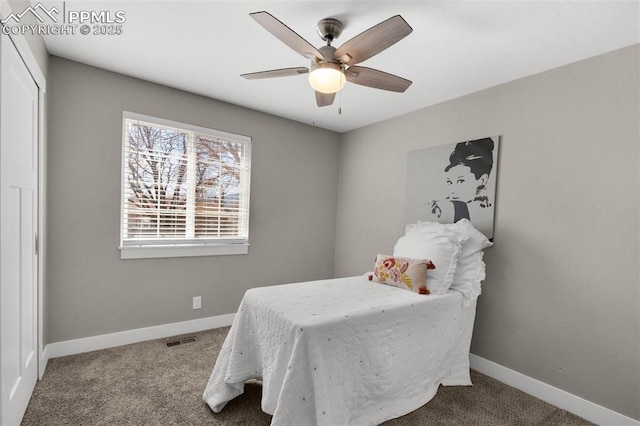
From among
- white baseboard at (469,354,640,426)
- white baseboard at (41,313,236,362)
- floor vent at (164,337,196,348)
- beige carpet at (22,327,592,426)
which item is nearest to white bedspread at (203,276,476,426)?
beige carpet at (22,327,592,426)

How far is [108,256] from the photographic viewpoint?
2760 millimetres

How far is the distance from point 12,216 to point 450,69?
2962 mm

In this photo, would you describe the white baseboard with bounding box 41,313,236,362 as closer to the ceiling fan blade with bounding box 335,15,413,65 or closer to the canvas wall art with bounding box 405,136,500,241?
the canvas wall art with bounding box 405,136,500,241

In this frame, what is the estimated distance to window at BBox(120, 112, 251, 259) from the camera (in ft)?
9.43

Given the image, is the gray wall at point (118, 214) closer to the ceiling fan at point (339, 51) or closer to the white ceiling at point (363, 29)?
the white ceiling at point (363, 29)

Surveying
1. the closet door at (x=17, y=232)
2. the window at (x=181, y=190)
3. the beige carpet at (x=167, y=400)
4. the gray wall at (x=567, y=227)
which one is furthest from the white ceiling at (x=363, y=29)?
the beige carpet at (x=167, y=400)

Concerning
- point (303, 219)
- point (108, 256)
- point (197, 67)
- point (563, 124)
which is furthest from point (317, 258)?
point (563, 124)

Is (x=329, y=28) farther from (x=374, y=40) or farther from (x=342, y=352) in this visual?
(x=342, y=352)

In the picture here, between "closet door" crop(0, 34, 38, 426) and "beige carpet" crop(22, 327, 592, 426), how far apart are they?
0.68 ft

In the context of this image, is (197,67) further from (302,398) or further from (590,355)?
(590,355)

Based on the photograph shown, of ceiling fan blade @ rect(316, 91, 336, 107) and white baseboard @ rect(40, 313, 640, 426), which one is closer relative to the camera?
white baseboard @ rect(40, 313, 640, 426)

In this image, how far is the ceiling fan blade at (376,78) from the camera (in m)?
1.87

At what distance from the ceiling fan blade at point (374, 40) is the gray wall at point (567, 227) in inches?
61.6

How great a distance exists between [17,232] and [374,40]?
2.19 meters
